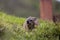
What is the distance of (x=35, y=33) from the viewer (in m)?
5.76

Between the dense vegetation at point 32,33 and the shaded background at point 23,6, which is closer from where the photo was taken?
the dense vegetation at point 32,33

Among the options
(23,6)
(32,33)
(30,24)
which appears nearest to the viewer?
(32,33)

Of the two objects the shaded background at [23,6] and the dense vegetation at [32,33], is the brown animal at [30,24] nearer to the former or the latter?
the dense vegetation at [32,33]

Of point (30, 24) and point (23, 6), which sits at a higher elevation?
point (23, 6)

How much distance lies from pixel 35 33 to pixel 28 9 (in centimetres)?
636

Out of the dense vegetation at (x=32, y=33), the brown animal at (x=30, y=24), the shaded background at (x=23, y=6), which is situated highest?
the shaded background at (x=23, y=6)

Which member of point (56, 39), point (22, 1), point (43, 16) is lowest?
point (56, 39)

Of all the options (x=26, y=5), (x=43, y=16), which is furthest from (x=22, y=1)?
(x=43, y=16)

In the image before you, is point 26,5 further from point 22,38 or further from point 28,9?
point 22,38

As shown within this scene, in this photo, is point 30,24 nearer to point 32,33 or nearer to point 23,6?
point 32,33

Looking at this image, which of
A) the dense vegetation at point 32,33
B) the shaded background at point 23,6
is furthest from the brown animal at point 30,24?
the shaded background at point 23,6

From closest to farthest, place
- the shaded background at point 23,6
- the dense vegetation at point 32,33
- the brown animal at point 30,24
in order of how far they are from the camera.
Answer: the dense vegetation at point 32,33 → the brown animal at point 30,24 → the shaded background at point 23,6

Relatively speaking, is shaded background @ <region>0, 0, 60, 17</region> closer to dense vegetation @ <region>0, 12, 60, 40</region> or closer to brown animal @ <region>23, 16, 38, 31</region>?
brown animal @ <region>23, 16, 38, 31</region>

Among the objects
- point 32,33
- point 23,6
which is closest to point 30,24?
point 32,33
